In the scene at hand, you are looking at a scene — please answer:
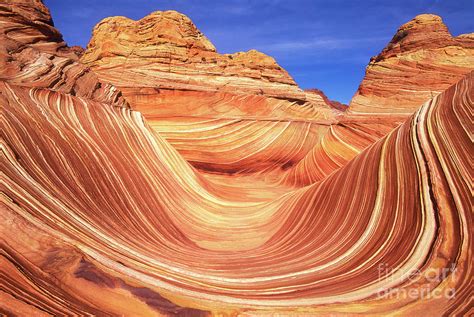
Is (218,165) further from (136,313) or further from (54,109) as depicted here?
(136,313)

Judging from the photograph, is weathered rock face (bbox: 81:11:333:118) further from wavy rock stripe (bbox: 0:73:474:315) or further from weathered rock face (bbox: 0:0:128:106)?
wavy rock stripe (bbox: 0:73:474:315)

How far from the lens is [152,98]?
9438 mm

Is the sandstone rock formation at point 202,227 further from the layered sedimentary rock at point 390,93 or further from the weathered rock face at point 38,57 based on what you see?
the layered sedimentary rock at point 390,93

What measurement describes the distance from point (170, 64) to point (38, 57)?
18.4ft

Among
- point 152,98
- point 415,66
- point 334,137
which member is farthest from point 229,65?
point 415,66

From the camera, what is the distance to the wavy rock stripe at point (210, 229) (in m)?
1.68

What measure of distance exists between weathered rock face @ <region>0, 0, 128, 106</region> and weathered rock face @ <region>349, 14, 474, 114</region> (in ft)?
18.1

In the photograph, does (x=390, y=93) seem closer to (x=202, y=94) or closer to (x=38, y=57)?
(x=202, y=94)

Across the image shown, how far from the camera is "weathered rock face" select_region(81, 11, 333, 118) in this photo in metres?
9.58

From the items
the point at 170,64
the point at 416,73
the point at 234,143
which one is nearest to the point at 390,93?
the point at 416,73

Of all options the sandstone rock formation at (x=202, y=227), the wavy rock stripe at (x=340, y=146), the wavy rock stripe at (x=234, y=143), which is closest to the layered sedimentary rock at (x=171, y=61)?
the wavy rock stripe at (x=234, y=143)

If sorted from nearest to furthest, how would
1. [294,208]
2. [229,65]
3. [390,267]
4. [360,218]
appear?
1. [390,267]
2. [360,218]
3. [294,208]
4. [229,65]

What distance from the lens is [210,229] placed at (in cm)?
418

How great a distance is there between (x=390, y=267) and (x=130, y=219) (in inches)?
82.4
